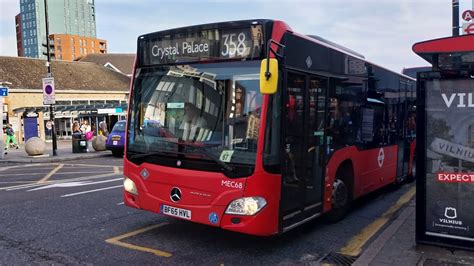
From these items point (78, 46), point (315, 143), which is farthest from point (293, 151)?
point (78, 46)

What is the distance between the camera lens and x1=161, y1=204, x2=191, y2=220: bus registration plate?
17.4ft

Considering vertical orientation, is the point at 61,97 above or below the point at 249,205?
above

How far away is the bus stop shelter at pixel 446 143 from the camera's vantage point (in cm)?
489

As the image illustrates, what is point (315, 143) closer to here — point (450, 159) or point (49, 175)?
point (450, 159)

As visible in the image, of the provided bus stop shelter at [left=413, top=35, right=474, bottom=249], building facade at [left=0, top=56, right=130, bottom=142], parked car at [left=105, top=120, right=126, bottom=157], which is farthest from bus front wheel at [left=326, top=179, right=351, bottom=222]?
building facade at [left=0, top=56, right=130, bottom=142]

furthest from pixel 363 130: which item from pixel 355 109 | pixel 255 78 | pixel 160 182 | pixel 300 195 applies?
pixel 160 182

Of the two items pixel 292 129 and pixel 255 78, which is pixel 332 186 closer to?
pixel 292 129

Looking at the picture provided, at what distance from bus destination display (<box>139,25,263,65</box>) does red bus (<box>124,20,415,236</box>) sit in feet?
0.04

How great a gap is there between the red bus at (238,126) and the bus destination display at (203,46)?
1 centimetres

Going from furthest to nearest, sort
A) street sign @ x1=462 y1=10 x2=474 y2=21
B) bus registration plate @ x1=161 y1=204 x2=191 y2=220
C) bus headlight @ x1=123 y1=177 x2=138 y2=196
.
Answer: street sign @ x1=462 y1=10 x2=474 y2=21 → bus headlight @ x1=123 y1=177 x2=138 y2=196 → bus registration plate @ x1=161 y1=204 x2=191 y2=220

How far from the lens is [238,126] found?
5.02 meters

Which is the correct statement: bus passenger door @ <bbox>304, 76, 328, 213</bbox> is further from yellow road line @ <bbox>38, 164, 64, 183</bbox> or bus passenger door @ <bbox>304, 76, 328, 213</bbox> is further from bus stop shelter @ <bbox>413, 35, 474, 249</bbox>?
yellow road line @ <bbox>38, 164, 64, 183</bbox>

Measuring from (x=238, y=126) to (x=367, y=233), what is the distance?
272cm

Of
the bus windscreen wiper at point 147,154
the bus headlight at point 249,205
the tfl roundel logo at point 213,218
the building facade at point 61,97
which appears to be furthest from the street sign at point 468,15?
the building facade at point 61,97
